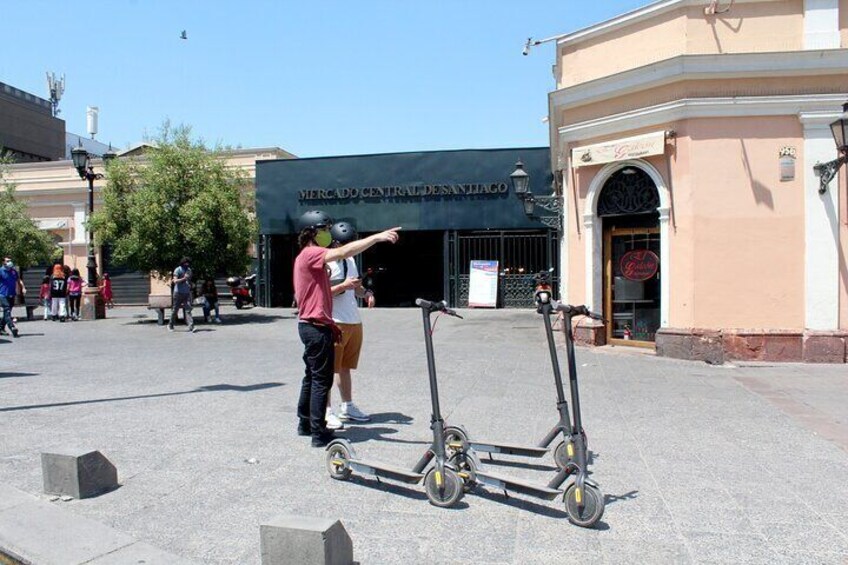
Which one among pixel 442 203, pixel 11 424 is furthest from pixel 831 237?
pixel 442 203

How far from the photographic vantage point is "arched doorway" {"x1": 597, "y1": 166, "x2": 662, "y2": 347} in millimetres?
11891

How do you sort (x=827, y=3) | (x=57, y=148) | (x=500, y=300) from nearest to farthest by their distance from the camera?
(x=827, y=3)
(x=500, y=300)
(x=57, y=148)

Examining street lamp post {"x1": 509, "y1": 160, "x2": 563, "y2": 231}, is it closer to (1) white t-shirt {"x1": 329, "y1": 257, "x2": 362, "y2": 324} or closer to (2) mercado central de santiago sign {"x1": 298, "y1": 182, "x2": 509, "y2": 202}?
(2) mercado central de santiago sign {"x1": 298, "y1": 182, "x2": 509, "y2": 202}

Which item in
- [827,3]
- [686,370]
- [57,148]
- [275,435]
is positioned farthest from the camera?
[57,148]

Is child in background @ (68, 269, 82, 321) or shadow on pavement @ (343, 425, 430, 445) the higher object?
child in background @ (68, 269, 82, 321)

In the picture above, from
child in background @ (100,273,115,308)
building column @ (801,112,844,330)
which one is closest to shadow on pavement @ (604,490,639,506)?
building column @ (801,112,844,330)

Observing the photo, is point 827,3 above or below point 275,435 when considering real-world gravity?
above

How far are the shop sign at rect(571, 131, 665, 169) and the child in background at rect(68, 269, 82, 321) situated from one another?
47.9 ft

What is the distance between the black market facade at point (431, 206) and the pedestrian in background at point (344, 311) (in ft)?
55.1

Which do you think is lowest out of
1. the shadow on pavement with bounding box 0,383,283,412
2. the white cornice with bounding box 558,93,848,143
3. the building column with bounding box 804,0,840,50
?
the shadow on pavement with bounding box 0,383,283,412

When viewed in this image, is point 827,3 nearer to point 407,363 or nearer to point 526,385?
point 526,385

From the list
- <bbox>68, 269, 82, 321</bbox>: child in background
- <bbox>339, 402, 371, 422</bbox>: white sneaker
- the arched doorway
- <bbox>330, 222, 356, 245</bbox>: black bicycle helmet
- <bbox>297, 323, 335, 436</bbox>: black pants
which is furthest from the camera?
<bbox>68, 269, 82, 321</bbox>: child in background

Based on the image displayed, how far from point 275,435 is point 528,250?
59.2 feet

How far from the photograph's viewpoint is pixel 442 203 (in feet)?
78.2
